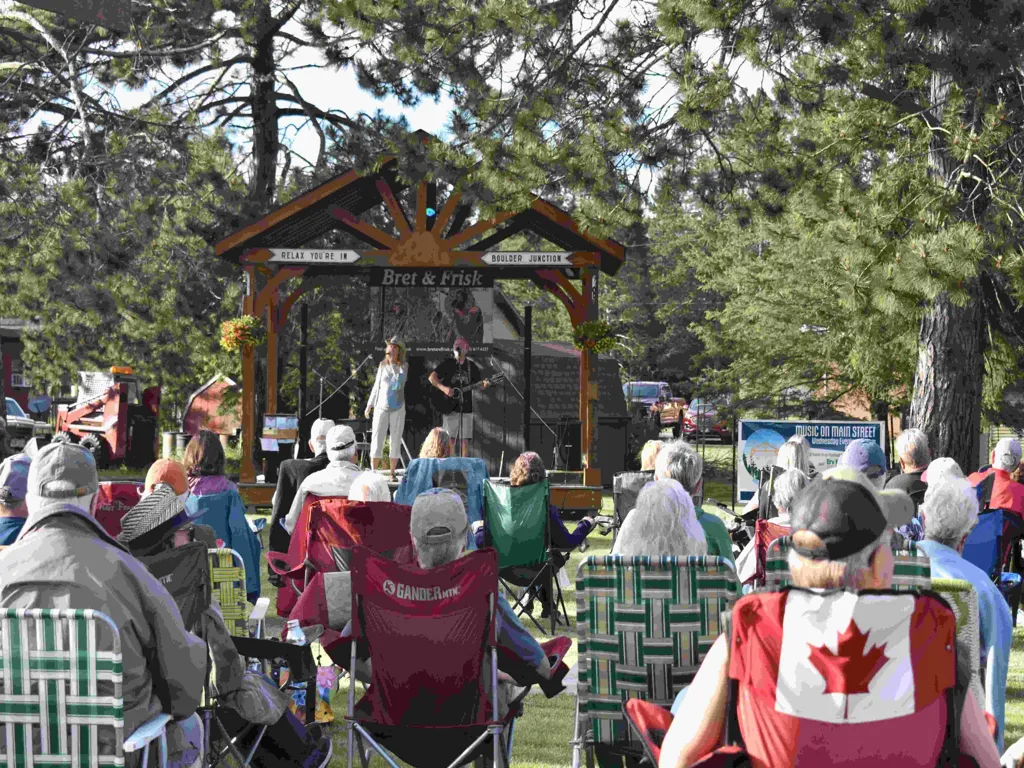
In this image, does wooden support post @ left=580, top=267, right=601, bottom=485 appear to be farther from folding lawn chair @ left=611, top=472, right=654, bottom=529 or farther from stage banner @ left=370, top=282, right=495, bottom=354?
folding lawn chair @ left=611, top=472, right=654, bottom=529

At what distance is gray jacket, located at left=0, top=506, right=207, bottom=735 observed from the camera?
3.16 metres

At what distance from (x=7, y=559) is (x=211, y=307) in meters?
20.7

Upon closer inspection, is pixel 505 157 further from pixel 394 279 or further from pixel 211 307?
pixel 211 307

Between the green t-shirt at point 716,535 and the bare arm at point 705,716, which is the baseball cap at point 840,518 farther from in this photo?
the green t-shirt at point 716,535

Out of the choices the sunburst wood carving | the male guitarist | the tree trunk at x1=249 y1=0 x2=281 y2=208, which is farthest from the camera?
the tree trunk at x1=249 y1=0 x2=281 y2=208

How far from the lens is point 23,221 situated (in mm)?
14227

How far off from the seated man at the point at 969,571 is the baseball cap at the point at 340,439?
3895 mm

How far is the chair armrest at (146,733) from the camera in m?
3.12

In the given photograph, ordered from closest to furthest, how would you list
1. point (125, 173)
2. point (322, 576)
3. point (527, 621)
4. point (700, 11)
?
point (322, 576), point (700, 11), point (527, 621), point (125, 173)

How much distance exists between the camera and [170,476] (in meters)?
5.32

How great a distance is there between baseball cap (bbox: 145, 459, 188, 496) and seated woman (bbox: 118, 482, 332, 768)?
254mm

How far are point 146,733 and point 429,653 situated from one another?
126 centimetres

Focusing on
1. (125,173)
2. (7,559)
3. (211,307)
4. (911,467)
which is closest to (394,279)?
(125,173)

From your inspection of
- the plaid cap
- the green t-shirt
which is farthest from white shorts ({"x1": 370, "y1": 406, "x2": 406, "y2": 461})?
the plaid cap
